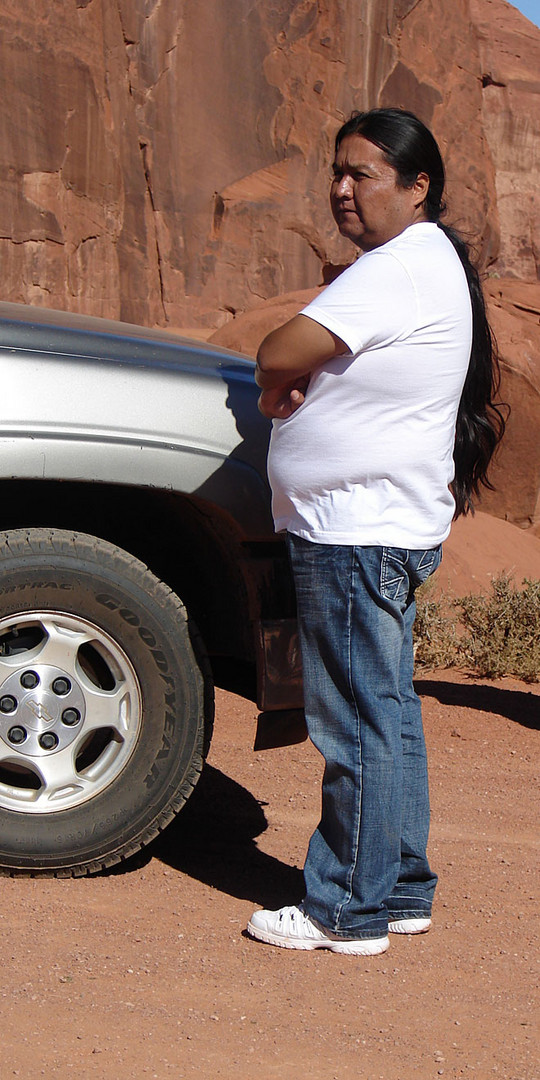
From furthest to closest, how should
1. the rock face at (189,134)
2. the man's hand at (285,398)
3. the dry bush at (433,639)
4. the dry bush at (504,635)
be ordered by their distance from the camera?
1. the rock face at (189,134)
2. the dry bush at (433,639)
3. the dry bush at (504,635)
4. the man's hand at (285,398)

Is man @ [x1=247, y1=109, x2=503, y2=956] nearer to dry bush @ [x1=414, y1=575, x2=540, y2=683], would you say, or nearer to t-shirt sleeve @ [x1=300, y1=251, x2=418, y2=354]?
t-shirt sleeve @ [x1=300, y1=251, x2=418, y2=354]

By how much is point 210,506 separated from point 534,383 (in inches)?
387

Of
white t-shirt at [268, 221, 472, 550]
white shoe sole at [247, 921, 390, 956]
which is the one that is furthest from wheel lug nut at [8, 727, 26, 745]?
white t-shirt at [268, 221, 472, 550]

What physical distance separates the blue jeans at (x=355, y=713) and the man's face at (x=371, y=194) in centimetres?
77

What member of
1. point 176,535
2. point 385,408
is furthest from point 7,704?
point 385,408

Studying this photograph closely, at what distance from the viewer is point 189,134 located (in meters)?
20.6

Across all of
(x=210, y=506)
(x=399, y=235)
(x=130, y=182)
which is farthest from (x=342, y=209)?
(x=130, y=182)

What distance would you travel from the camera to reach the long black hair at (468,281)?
2.61 metres

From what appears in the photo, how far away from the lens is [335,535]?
256cm

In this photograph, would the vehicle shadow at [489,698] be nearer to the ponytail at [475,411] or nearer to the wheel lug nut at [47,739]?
the ponytail at [475,411]

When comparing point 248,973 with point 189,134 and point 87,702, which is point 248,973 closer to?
point 87,702

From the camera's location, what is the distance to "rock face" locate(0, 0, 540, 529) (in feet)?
60.8

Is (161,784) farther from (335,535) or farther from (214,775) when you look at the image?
(214,775)

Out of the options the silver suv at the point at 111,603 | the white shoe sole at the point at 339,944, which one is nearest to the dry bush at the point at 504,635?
the silver suv at the point at 111,603
